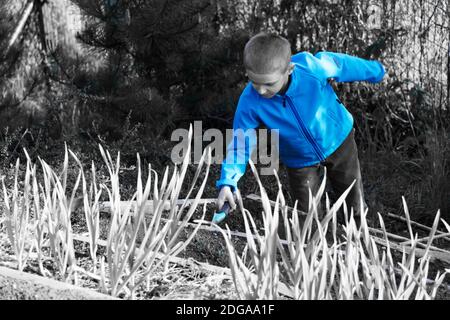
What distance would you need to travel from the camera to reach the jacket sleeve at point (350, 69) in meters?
3.13

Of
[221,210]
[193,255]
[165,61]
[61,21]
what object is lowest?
[193,255]

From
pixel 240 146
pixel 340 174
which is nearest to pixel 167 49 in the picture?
pixel 340 174

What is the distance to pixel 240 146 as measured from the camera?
9.64 feet

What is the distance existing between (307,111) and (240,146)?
1.14 feet

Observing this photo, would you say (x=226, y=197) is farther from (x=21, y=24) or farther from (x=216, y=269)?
(x=21, y=24)

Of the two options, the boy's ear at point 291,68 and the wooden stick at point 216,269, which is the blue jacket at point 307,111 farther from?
the wooden stick at point 216,269

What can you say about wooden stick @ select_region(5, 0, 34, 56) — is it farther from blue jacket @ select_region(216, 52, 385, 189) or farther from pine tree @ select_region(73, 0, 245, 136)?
blue jacket @ select_region(216, 52, 385, 189)

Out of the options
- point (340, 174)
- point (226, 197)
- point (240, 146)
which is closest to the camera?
point (226, 197)

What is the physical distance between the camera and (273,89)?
9.43ft

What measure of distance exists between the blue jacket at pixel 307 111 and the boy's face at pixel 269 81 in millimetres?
115

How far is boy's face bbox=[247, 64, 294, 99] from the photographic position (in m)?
2.76

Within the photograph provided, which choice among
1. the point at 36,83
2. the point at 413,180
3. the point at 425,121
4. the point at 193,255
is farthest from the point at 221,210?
the point at 36,83
